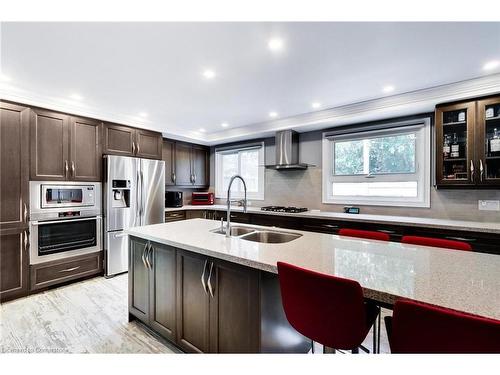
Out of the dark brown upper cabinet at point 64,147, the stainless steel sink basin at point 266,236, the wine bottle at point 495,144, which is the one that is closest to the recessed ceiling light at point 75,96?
the dark brown upper cabinet at point 64,147

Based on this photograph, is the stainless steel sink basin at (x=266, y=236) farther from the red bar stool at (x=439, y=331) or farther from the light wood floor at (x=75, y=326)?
the red bar stool at (x=439, y=331)

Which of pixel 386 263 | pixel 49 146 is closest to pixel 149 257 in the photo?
pixel 386 263

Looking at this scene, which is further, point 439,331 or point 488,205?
point 488,205

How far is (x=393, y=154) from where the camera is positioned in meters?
3.24

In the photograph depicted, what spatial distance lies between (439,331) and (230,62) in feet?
7.20

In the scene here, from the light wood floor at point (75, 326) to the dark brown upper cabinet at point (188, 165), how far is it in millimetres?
2401

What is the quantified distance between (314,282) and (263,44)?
173 centimetres

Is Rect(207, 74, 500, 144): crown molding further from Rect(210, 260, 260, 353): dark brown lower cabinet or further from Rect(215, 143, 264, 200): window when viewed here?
Rect(210, 260, 260, 353): dark brown lower cabinet

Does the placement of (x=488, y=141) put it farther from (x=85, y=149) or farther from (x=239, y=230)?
(x=85, y=149)
